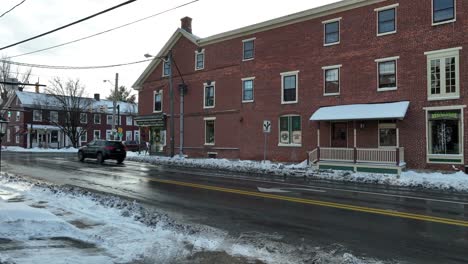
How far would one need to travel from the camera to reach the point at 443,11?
20547 mm

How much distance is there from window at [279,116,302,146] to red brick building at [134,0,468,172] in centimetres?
7

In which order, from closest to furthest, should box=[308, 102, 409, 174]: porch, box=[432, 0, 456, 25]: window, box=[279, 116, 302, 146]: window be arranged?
1. box=[432, 0, 456, 25]: window
2. box=[308, 102, 409, 174]: porch
3. box=[279, 116, 302, 146]: window

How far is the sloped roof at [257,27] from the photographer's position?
24.2m

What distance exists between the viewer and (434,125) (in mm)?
20797

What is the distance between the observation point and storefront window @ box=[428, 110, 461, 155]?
20047 mm

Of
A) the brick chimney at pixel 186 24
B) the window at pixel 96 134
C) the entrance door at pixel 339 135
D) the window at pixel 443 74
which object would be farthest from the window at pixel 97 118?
the window at pixel 443 74

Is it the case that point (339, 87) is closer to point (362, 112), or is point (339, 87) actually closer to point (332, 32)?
point (362, 112)

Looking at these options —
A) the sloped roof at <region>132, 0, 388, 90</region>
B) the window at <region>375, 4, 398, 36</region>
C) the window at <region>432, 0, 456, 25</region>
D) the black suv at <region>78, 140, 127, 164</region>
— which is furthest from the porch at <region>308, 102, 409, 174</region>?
the black suv at <region>78, 140, 127, 164</region>

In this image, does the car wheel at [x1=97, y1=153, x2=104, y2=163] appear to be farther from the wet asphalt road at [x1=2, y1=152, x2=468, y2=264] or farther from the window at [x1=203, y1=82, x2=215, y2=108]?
the wet asphalt road at [x1=2, y1=152, x2=468, y2=264]

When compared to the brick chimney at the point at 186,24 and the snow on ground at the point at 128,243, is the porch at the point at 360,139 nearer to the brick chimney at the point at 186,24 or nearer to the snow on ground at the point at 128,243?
the snow on ground at the point at 128,243

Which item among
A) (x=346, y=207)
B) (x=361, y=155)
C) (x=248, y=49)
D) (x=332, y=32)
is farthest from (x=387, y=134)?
(x=346, y=207)

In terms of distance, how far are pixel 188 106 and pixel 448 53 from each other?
2046cm

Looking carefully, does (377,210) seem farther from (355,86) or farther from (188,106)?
(188,106)

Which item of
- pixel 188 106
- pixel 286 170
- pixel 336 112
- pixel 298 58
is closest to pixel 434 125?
pixel 336 112
